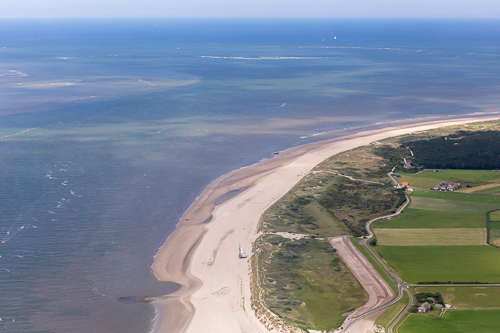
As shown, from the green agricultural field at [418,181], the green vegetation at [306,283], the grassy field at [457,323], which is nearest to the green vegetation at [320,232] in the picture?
the green vegetation at [306,283]

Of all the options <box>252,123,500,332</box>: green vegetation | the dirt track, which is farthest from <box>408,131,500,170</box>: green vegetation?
the dirt track

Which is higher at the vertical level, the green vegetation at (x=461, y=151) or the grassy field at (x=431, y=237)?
the green vegetation at (x=461, y=151)

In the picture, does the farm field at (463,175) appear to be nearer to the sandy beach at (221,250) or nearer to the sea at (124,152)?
the sandy beach at (221,250)

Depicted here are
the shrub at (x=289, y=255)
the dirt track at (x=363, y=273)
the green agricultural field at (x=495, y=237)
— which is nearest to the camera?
the dirt track at (x=363, y=273)

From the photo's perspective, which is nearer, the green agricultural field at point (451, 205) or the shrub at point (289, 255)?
the shrub at point (289, 255)

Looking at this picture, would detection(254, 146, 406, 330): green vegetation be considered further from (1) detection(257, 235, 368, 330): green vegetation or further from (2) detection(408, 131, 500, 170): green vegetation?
(2) detection(408, 131, 500, 170): green vegetation

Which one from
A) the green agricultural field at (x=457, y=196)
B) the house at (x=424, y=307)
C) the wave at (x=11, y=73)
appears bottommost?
the house at (x=424, y=307)

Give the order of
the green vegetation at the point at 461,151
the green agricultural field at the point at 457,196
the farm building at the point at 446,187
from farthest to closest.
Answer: the green vegetation at the point at 461,151 → the farm building at the point at 446,187 → the green agricultural field at the point at 457,196
